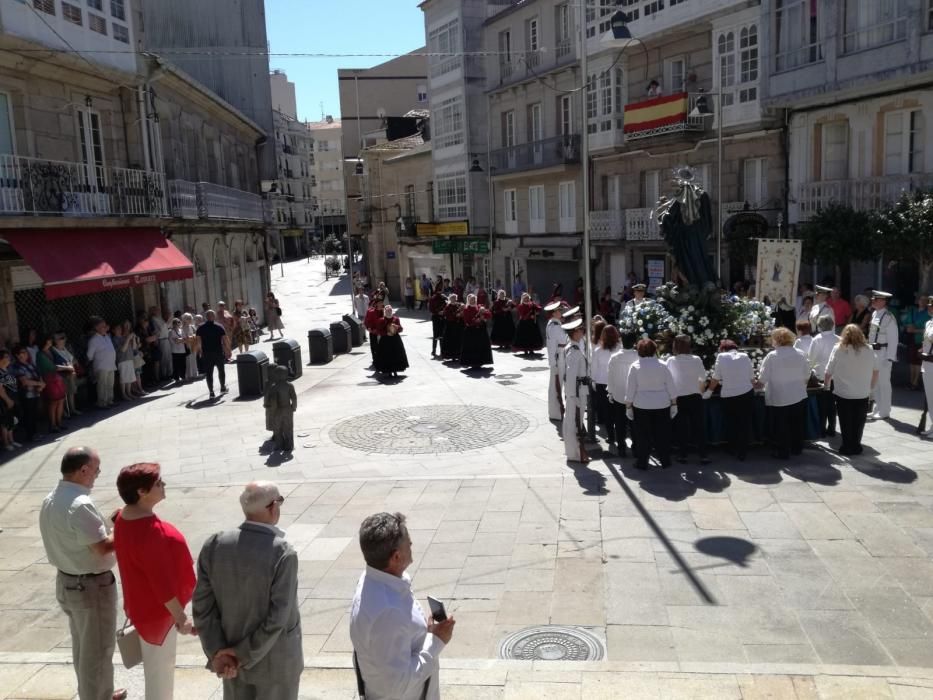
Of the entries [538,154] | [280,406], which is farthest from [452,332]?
[538,154]

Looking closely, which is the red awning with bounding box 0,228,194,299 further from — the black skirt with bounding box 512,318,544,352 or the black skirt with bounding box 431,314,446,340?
the black skirt with bounding box 512,318,544,352

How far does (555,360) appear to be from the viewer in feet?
40.0

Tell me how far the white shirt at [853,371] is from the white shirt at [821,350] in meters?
0.74

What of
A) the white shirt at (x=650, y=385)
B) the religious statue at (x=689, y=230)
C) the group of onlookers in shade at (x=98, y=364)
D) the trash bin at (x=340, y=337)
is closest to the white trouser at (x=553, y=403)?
the religious statue at (x=689, y=230)

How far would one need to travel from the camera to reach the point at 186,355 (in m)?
18.8

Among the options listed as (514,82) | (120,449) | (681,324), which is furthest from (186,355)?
(514,82)

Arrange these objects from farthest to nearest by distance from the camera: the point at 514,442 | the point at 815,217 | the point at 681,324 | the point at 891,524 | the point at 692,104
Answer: the point at 692,104 → the point at 815,217 → the point at 514,442 → the point at 681,324 → the point at 891,524

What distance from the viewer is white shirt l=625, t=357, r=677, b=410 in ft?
31.9

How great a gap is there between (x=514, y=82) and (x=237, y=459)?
77.6 feet

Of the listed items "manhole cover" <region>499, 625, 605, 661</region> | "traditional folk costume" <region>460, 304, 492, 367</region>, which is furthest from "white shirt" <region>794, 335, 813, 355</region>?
"traditional folk costume" <region>460, 304, 492, 367</region>

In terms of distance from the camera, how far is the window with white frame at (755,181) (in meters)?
21.8

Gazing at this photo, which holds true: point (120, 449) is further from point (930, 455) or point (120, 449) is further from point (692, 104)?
point (692, 104)

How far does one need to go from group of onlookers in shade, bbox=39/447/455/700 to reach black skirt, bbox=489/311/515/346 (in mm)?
16585

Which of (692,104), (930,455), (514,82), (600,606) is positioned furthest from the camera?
(514,82)
